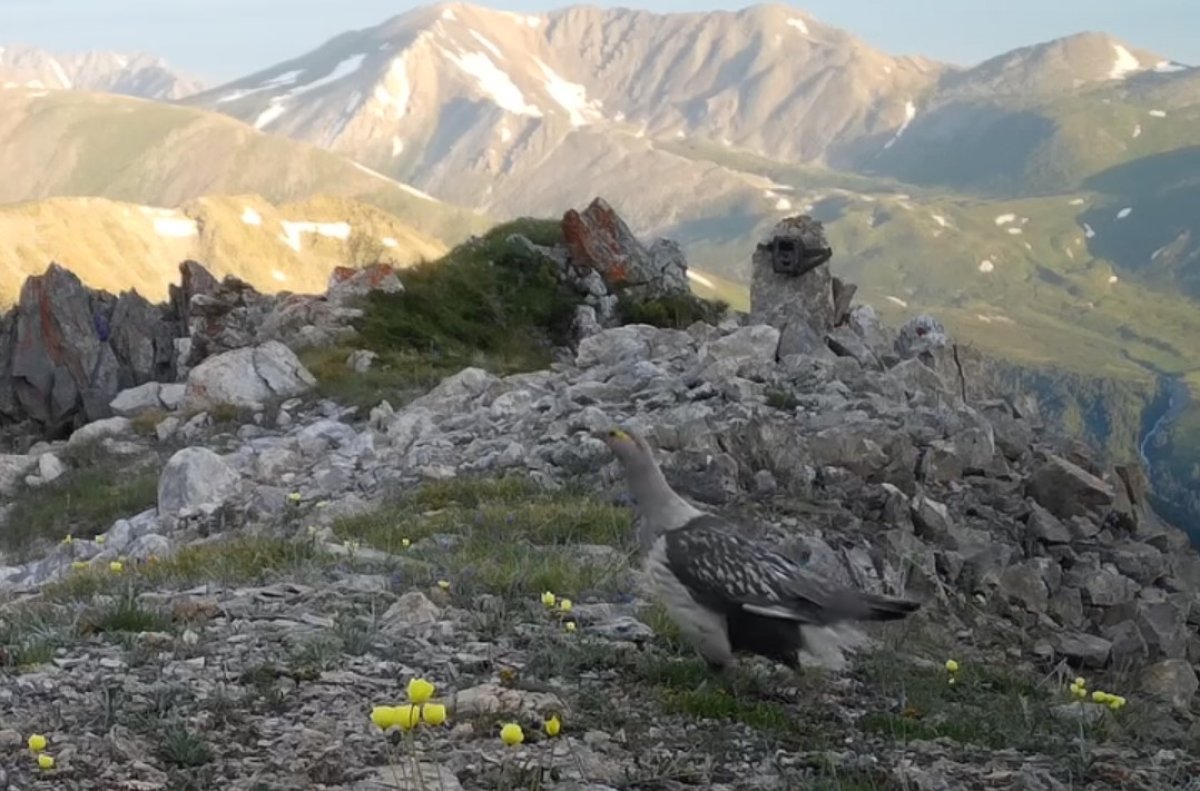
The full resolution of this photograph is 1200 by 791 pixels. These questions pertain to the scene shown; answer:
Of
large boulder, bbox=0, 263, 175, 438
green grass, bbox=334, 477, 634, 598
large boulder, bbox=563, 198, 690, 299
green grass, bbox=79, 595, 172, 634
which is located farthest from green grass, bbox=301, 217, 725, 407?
green grass, bbox=79, 595, 172, 634

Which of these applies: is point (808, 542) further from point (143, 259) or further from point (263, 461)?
point (143, 259)

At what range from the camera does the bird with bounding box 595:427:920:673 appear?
796 centimetres

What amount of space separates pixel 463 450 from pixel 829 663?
1184cm

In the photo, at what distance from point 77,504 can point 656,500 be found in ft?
61.7

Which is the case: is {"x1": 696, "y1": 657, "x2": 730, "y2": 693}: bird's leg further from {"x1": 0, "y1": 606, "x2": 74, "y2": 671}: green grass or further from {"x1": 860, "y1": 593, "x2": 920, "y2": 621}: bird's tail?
{"x1": 0, "y1": 606, "x2": 74, "y2": 671}: green grass

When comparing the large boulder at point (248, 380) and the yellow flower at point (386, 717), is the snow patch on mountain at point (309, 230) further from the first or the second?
the yellow flower at point (386, 717)

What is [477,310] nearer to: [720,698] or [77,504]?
[77,504]

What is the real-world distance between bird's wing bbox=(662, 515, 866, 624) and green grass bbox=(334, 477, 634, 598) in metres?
2.67

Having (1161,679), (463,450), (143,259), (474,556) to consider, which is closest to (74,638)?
(474,556)

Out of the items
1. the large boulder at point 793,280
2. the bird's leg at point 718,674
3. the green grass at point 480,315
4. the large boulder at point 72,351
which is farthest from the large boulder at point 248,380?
the bird's leg at point 718,674

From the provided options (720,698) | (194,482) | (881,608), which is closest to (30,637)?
(720,698)

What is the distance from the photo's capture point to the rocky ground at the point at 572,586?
700 centimetres

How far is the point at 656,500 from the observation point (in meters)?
8.55

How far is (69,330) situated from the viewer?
126ft
